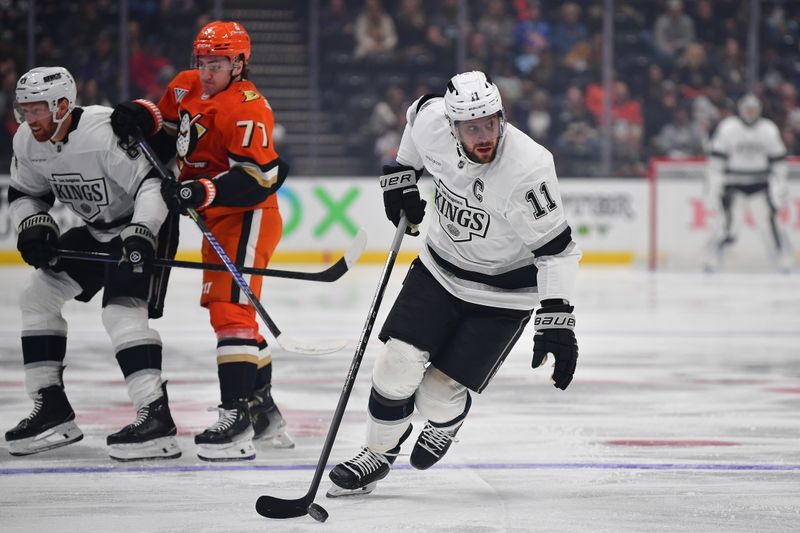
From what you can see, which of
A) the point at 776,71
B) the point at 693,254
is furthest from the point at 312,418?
the point at 776,71

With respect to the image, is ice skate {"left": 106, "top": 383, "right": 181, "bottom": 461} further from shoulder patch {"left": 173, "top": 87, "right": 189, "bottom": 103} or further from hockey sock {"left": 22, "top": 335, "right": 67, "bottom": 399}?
shoulder patch {"left": 173, "top": 87, "right": 189, "bottom": 103}

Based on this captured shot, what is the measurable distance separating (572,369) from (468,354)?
34cm

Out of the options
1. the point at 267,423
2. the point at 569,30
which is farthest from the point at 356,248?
the point at 569,30

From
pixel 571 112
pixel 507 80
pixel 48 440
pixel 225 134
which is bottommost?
pixel 571 112

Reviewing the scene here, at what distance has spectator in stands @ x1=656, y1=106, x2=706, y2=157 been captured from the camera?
11.6 metres

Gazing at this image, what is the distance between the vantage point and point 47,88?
3639 millimetres

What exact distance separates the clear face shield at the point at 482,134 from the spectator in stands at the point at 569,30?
28.8 ft

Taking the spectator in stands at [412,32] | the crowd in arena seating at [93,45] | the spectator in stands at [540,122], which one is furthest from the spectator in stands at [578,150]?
the crowd in arena seating at [93,45]

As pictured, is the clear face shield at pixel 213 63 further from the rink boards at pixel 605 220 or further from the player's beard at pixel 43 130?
the rink boards at pixel 605 220

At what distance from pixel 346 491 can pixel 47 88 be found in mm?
1462

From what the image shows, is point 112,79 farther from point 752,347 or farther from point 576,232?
point 752,347

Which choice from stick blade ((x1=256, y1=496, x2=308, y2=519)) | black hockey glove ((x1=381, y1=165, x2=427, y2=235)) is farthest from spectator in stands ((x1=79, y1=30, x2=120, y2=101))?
stick blade ((x1=256, y1=496, x2=308, y2=519))

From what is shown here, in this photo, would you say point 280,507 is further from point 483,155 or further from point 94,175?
point 94,175

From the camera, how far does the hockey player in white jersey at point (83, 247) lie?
365 centimetres
